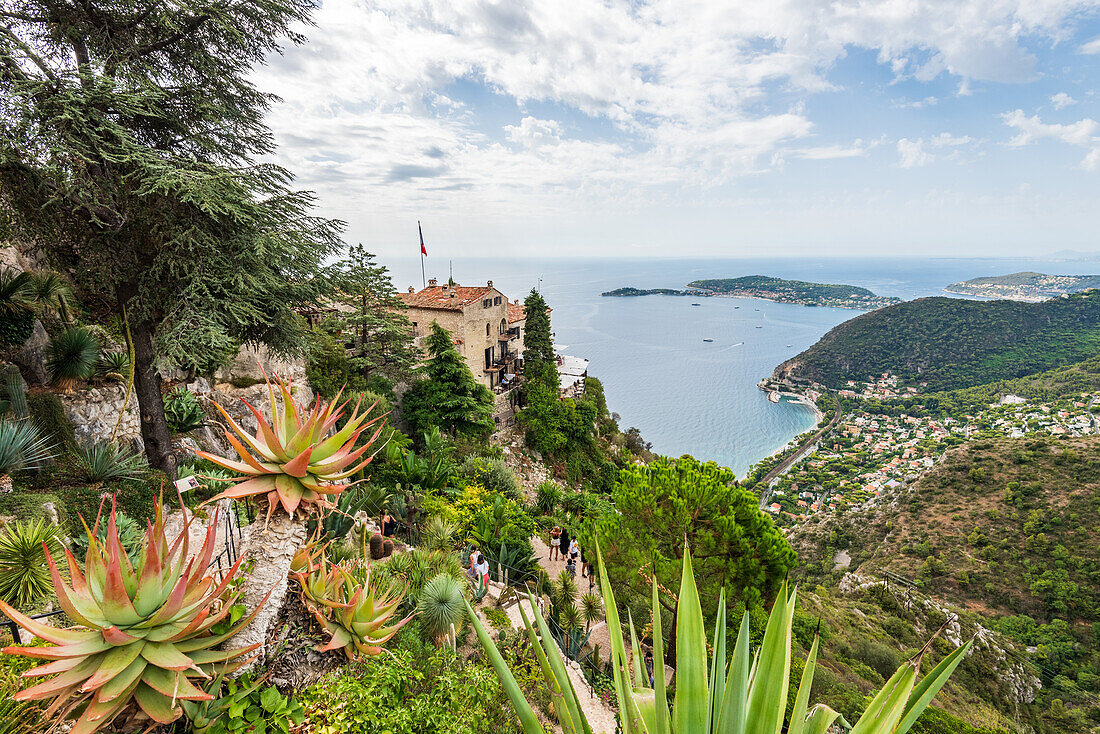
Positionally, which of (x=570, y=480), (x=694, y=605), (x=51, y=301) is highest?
(x=51, y=301)

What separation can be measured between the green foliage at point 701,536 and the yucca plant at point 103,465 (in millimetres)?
8182

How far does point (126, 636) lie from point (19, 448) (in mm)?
5428

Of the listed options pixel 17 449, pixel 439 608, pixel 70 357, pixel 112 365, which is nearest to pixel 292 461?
pixel 439 608

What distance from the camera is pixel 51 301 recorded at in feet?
22.3

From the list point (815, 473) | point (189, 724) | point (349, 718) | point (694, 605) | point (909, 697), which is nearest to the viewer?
point (909, 697)

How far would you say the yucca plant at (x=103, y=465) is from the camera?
6.24m

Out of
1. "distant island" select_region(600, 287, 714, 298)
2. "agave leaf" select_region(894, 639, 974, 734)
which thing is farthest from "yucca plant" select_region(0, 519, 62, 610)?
"distant island" select_region(600, 287, 714, 298)

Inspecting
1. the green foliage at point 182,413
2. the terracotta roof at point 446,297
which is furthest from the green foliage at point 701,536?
the terracotta roof at point 446,297

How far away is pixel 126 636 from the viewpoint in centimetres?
245

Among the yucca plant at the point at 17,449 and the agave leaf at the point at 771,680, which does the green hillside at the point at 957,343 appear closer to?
the agave leaf at the point at 771,680

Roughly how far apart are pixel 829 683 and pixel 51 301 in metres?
17.1

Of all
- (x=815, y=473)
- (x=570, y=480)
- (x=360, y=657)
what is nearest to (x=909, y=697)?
(x=360, y=657)

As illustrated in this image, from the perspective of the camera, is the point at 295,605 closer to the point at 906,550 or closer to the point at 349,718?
the point at 349,718

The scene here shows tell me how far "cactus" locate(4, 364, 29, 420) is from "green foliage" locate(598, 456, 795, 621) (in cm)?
961
